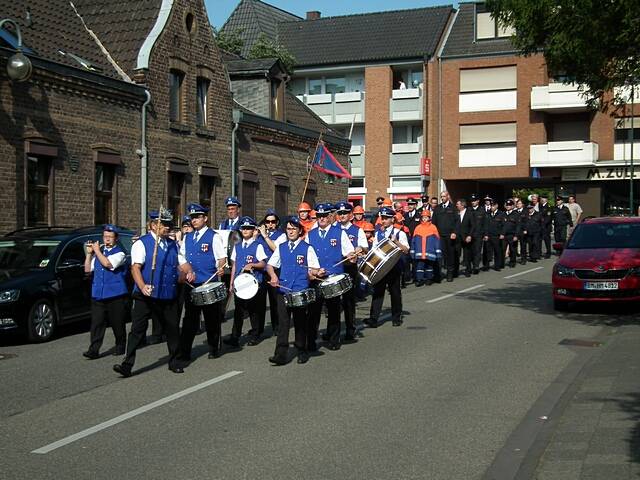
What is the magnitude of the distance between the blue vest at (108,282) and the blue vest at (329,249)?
257 cm

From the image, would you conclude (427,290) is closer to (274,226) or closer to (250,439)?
(274,226)

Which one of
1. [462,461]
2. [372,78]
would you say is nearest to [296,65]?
[372,78]

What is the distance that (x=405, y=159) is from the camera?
52.2 m

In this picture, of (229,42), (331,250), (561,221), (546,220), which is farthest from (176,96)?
(229,42)

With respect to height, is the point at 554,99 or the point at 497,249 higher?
the point at 554,99

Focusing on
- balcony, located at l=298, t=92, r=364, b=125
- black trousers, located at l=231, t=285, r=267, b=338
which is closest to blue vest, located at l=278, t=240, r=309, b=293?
black trousers, located at l=231, t=285, r=267, b=338

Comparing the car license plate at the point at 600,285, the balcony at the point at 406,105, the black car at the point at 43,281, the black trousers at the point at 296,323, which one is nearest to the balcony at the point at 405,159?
the balcony at the point at 406,105

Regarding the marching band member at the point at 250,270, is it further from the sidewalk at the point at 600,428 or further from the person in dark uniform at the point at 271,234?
the sidewalk at the point at 600,428

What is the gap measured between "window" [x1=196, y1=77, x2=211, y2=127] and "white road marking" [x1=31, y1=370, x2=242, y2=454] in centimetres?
1828

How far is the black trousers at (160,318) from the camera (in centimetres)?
1051

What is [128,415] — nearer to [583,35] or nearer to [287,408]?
[287,408]

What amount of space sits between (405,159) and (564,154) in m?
8.92

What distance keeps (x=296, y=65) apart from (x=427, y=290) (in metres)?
35.0

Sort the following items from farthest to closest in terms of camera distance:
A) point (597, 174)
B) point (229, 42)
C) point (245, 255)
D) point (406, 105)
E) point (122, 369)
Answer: point (406, 105) < point (597, 174) < point (229, 42) < point (245, 255) < point (122, 369)
